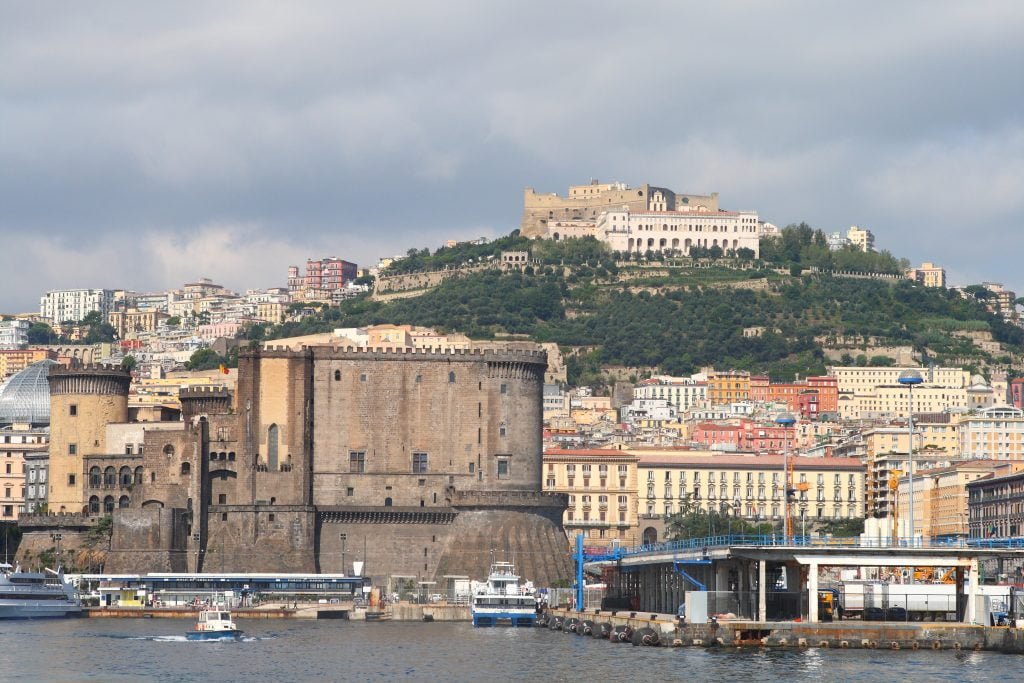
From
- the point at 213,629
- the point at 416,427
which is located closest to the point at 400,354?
the point at 416,427

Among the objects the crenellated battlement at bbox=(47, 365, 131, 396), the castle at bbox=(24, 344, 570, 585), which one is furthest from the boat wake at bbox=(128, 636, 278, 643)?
the crenellated battlement at bbox=(47, 365, 131, 396)

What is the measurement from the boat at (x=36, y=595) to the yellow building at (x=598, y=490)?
5600 centimetres

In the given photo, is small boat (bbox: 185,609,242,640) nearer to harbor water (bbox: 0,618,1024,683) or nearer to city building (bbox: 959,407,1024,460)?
harbor water (bbox: 0,618,1024,683)

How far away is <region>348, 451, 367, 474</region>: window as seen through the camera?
123 metres

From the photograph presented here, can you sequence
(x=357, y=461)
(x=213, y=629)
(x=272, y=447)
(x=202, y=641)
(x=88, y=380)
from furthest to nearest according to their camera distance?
(x=88, y=380)
(x=357, y=461)
(x=272, y=447)
(x=213, y=629)
(x=202, y=641)

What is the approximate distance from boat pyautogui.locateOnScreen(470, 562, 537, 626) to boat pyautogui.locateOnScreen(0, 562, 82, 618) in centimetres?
2378

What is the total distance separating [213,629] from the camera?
303 feet

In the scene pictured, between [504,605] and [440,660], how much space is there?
68.5 ft

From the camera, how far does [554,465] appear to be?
16275cm

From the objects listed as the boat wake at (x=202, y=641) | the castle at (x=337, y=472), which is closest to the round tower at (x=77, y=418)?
the castle at (x=337, y=472)

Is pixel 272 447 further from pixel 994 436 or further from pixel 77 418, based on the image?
pixel 994 436

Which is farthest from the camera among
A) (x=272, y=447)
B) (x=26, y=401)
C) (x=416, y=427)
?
(x=26, y=401)

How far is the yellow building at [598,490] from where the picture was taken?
531ft

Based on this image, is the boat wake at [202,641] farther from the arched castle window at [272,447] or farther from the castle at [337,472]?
the arched castle window at [272,447]
